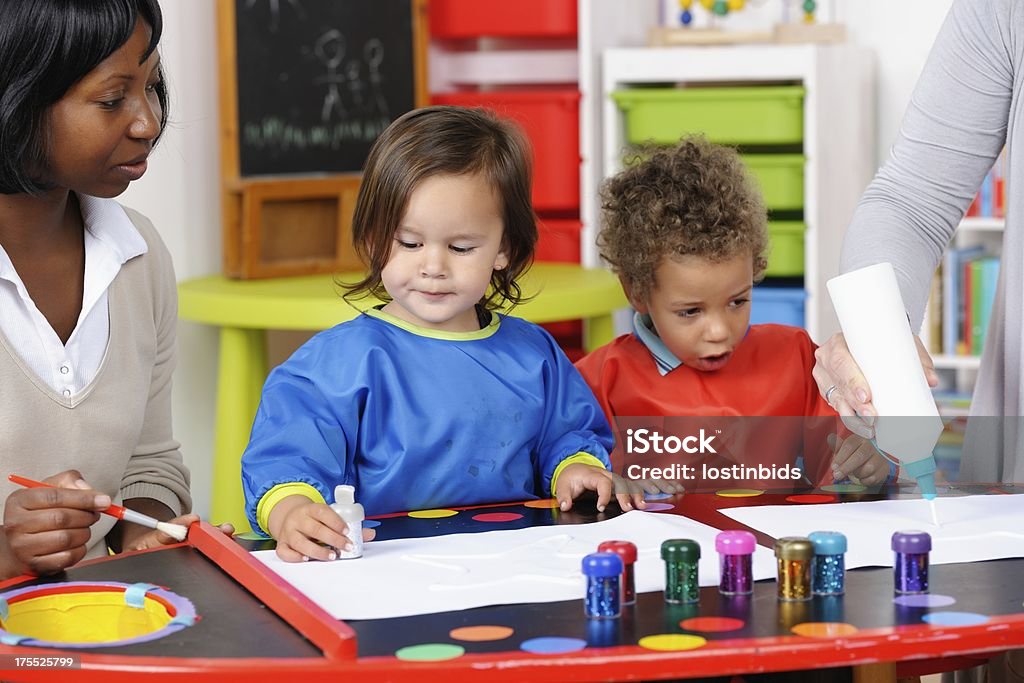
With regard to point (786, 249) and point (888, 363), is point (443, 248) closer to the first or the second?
point (888, 363)

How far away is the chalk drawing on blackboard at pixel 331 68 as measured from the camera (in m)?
2.90

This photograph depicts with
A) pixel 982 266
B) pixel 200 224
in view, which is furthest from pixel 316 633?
pixel 982 266

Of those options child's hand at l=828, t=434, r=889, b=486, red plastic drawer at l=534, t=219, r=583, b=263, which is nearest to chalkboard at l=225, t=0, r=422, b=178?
red plastic drawer at l=534, t=219, r=583, b=263

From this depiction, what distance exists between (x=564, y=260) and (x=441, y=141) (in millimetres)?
1893

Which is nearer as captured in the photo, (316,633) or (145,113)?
(316,633)

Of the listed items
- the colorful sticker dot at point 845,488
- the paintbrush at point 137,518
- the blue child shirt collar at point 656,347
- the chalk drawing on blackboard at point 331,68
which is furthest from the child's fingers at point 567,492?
the chalk drawing on blackboard at point 331,68

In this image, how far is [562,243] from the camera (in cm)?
321

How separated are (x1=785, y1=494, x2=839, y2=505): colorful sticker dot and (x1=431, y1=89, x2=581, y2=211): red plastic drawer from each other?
2031 mm

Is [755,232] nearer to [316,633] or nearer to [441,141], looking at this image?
[441,141]

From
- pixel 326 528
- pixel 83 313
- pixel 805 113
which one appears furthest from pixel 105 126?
pixel 805 113

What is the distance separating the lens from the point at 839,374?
3.73 ft

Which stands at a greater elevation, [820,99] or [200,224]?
[820,99]

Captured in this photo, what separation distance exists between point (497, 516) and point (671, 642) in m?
0.39

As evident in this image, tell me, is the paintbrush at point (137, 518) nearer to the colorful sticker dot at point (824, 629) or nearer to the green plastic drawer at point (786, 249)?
the colorful sticker dot at point (824, 629)
